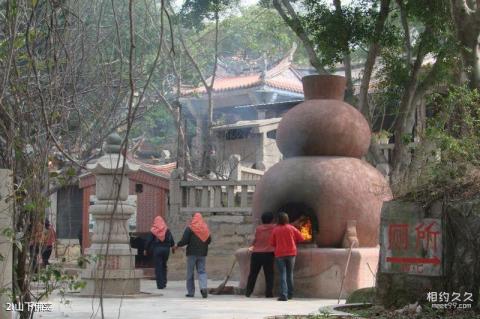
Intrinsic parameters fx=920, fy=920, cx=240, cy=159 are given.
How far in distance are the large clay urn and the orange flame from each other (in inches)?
4.7

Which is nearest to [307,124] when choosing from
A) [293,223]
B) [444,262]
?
[293,223]

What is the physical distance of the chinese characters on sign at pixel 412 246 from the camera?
1007cm

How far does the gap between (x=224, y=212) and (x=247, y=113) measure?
10530 mm

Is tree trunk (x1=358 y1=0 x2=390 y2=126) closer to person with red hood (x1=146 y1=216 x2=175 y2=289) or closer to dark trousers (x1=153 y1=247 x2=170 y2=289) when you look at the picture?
person with red hood (x1=146 y1=216 x2=175 y2=289)

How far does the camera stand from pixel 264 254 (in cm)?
1450

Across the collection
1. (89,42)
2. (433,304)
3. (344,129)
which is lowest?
(433,304)

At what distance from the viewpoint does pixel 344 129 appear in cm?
1500

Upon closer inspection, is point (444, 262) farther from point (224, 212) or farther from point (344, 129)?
point (224, 212)

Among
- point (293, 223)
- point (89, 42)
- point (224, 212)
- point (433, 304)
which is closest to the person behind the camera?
point (433, 304)

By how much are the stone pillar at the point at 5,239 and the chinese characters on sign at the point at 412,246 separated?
4.57 m

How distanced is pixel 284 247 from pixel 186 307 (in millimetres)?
1974

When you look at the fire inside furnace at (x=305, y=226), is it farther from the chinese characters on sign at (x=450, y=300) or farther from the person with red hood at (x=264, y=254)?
the chinese characters on sign at (x=450, y=300)

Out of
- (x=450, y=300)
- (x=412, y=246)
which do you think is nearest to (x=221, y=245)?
(x=412, y=246)

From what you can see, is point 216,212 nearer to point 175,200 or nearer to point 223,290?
point 175,200
